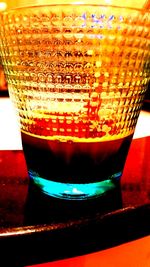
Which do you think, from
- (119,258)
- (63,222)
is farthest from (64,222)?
(119,258)

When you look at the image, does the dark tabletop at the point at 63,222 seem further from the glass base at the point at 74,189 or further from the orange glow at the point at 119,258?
the orange glow at the point at 119,258

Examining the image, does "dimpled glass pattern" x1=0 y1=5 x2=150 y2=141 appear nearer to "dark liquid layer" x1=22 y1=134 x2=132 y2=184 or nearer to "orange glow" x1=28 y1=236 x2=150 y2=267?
"dark liquid layer" x1=22 y1=134 x2=132 y2=184

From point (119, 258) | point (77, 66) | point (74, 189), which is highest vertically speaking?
point (77, 66)

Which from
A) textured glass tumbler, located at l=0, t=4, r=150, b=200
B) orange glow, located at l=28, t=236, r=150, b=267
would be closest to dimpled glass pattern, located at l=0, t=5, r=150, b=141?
textured glass tumbler, located at l=0, t=4, r=150, b=200

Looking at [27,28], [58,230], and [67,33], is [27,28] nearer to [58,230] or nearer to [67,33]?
[67,33]

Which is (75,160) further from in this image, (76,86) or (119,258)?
(119,258)

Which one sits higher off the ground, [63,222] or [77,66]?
[77,66]
